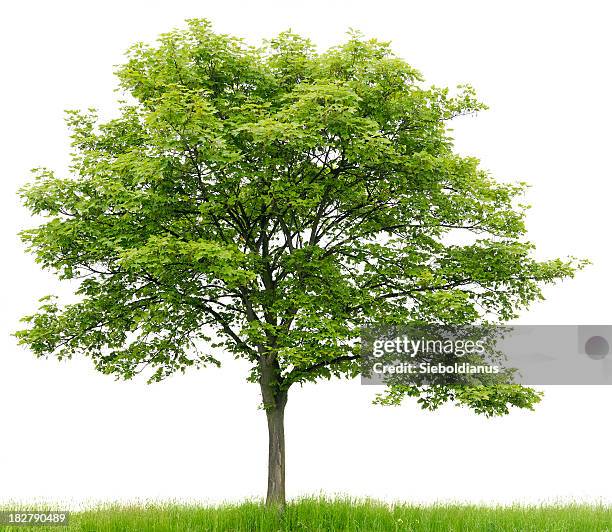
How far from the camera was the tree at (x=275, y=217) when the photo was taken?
14.9 metres

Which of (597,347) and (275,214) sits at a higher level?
(275,214)

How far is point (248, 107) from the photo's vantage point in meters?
15.1

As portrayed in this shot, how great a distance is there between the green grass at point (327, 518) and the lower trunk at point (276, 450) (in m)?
0.36

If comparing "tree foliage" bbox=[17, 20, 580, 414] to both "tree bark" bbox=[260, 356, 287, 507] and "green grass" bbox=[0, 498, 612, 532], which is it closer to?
"tree bark" bbox=[260, 356, 287, 507]

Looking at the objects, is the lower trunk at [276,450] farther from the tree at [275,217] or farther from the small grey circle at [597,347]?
the small grey circle at [597,347]

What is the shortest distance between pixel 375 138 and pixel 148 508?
10.4 metres

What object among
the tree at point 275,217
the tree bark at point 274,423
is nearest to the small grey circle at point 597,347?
the tree at point 275,217

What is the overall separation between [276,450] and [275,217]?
17.8 ft

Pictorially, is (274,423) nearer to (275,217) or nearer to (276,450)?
(276,450)

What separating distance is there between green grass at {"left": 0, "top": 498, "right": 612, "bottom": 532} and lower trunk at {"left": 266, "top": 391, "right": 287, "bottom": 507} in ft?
1.19

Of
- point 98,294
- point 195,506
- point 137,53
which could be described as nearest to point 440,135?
point 137,53

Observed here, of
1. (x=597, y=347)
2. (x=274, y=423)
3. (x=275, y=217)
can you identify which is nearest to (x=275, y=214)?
(x=275, y=217)

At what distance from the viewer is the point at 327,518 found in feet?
53.7

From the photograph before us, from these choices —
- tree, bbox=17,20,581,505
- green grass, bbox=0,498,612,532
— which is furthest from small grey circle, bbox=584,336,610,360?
green grass, bbox=0,498,612,532
